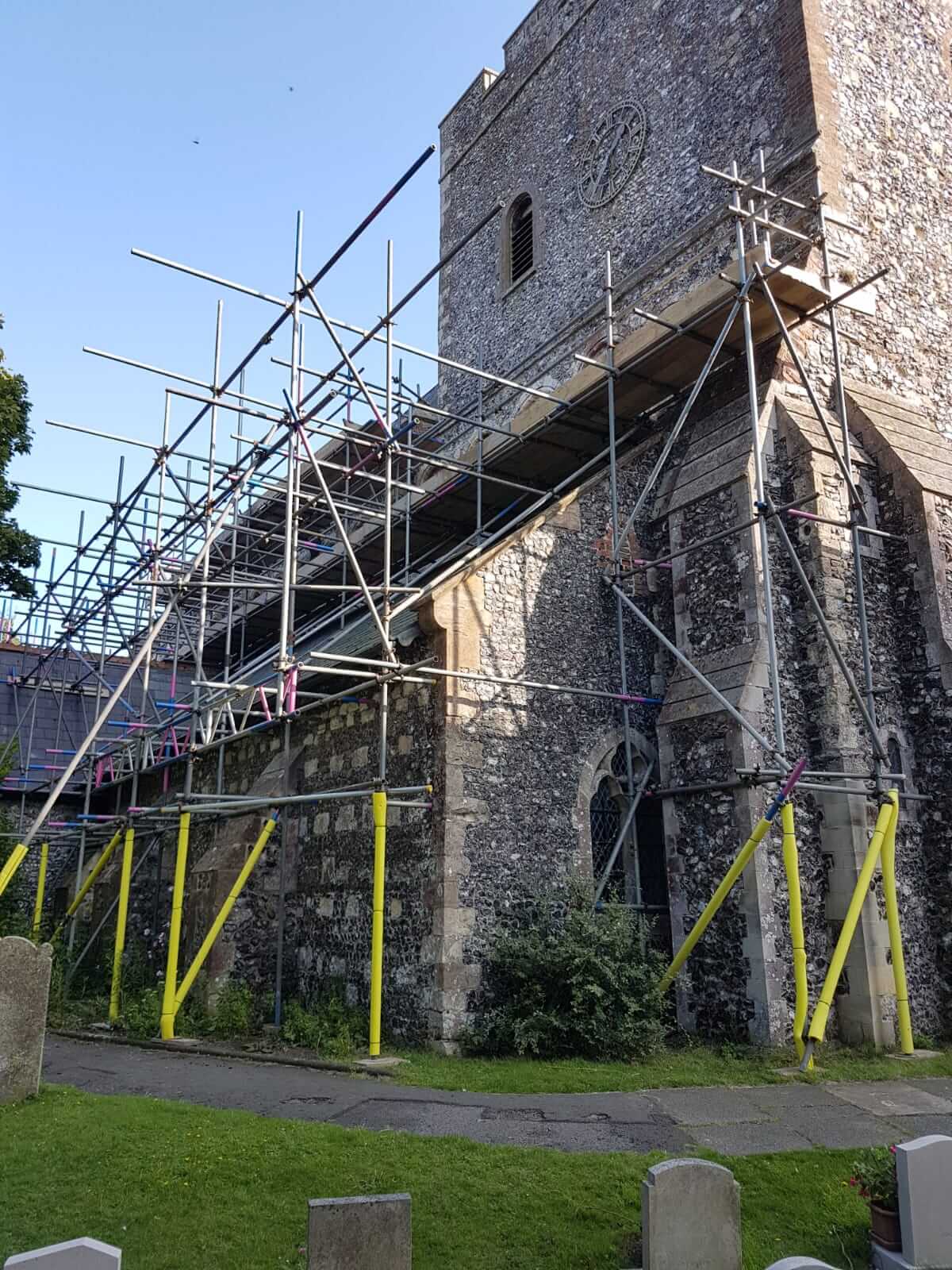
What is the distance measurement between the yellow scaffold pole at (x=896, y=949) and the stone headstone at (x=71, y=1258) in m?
7.85

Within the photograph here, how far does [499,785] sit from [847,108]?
36.8 ft

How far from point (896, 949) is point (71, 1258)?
810 cm

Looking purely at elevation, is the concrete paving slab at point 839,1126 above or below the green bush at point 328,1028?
below

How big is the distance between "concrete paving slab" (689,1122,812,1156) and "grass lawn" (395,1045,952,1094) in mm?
1361

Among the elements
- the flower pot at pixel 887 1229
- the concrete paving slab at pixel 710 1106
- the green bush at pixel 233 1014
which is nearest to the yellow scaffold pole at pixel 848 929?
the concrete paving slab at pixel 710 1106

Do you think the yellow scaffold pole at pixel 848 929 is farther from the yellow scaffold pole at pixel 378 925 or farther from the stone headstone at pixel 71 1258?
the stone headstone at pixel 71 1258

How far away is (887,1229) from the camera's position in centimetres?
489

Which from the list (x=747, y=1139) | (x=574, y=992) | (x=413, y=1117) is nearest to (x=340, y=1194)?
(x=413, y=1117)

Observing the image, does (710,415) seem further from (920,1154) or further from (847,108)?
(920,1154)

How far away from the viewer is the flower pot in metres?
4.84

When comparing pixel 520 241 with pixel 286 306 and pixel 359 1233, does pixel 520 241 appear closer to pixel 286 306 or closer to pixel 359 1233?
pixel 286 306

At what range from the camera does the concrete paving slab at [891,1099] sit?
7.32 m

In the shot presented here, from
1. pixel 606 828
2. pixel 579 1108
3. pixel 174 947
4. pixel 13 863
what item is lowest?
pixel 579 1108

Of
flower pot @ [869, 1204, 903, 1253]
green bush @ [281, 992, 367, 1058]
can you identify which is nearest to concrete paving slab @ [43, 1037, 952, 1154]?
green bush @ [281, 992, 367, 1058]
